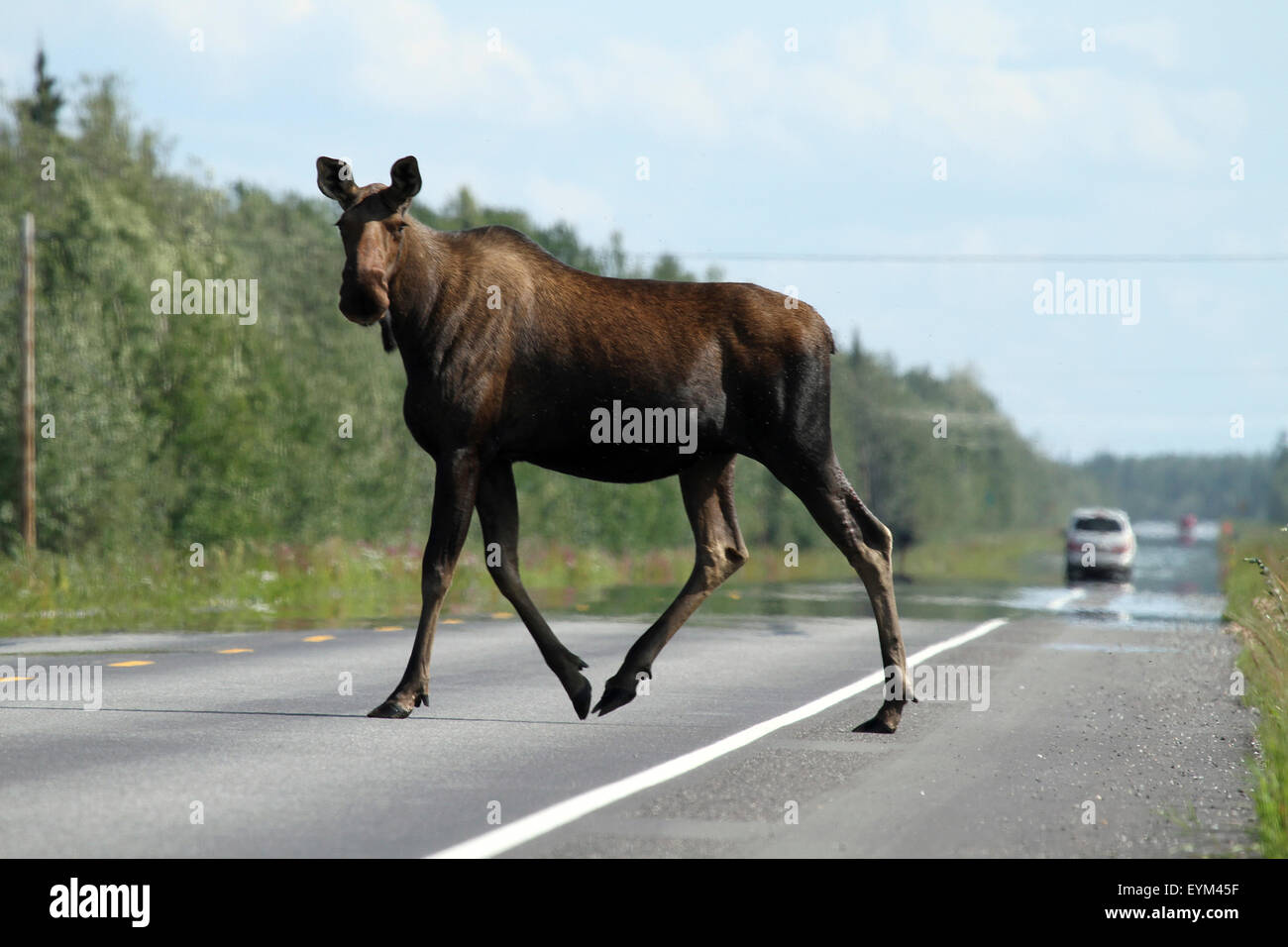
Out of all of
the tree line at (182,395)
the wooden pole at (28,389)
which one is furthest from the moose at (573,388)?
the wooden pole at (28,389)

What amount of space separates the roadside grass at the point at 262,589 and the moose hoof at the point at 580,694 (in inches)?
324

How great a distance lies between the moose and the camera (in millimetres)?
8734

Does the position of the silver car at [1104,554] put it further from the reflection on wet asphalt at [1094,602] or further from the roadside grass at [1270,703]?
the roadside grass at [1270,703]

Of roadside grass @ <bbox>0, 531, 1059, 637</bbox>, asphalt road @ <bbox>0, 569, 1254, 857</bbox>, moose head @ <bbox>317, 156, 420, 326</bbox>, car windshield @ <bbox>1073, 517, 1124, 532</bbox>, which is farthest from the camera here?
car windshield @ <bbox>1073, 517, 1124, 532</bbox>

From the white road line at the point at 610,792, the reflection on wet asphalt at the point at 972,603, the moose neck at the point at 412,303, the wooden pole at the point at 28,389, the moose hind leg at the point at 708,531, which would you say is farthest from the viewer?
the wooden pole at the point at 28,389

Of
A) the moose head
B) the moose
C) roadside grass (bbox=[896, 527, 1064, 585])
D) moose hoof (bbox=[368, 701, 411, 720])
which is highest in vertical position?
the moose head

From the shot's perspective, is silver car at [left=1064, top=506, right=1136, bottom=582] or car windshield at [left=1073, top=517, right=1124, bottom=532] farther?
car windshield at [left=1073, top=517, right=1124, bottom=532]

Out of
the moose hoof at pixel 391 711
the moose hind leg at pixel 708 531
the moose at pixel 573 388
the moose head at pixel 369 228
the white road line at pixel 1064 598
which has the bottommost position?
the white road line at pixel 1064 598

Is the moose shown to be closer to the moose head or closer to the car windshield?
the moose head

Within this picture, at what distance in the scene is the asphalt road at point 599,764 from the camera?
606cm

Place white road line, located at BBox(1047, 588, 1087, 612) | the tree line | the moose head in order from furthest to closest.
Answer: the tree line → white road line, located at BBox(1047, 588, 1087, 612) → the moose head

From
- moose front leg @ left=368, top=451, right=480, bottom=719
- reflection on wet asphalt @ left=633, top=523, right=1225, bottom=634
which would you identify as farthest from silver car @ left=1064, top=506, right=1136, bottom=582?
moose front leg @ left=368, top=451, right=480, bottom=719

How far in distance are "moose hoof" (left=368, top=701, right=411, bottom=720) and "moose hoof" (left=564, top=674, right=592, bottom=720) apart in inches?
34.4
